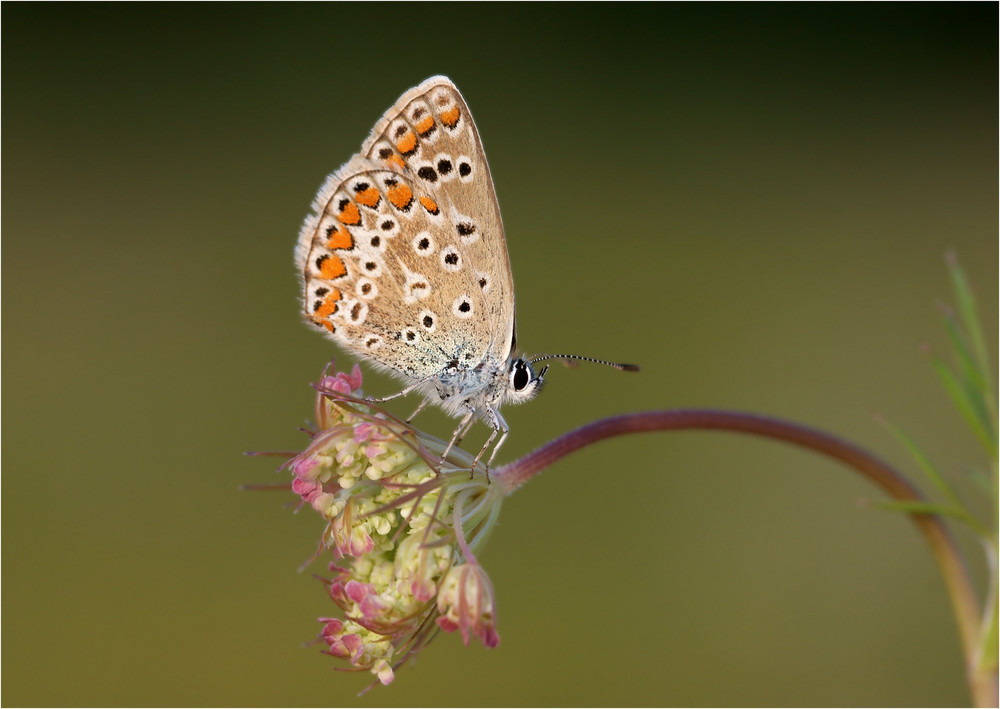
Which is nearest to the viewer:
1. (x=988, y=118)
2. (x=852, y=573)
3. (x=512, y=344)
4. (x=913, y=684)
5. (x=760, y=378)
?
(x=512, y=344)

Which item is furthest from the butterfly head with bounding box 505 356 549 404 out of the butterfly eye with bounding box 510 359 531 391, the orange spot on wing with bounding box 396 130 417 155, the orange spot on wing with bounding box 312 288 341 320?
the orange spot on wing with bounding box 396 130 417 155

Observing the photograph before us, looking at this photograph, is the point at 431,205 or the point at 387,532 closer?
the point at 387,532

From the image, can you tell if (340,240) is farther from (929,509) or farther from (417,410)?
(929,509)

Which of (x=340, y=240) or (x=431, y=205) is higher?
(x=431, y=205)

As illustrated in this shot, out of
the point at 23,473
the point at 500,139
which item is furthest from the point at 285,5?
the point at 23,473

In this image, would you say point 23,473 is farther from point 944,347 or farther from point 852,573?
point 944,347

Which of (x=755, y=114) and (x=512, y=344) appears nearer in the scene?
(x=512, y=344)

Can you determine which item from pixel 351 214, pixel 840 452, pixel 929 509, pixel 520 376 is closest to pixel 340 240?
pixel 351 214
